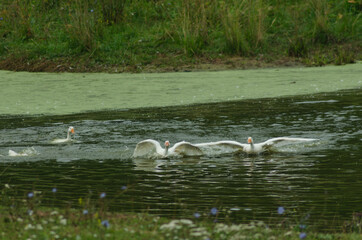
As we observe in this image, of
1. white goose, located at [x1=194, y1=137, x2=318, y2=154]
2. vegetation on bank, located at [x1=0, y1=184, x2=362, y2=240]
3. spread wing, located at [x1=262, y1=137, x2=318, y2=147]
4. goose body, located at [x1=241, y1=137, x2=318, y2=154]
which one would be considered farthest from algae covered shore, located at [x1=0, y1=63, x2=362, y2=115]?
vegetation on bank, located at [x1=0, y1=184, x2=362, y2=240]

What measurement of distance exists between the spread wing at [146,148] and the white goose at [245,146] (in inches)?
19.7

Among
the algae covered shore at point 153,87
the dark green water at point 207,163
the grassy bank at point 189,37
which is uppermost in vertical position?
the grassy bank at point 189,37

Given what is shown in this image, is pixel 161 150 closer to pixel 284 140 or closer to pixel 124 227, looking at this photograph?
pixel 284 140

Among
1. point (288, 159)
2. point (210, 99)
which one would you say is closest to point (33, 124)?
point (210, 99)

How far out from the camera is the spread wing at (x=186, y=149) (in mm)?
8818

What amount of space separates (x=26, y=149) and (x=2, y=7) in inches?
510

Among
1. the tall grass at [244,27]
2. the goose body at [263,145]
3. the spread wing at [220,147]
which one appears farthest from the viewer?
the tall grass at [244,27]

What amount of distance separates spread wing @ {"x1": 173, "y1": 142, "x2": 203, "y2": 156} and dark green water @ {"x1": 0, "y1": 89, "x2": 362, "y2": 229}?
10cm

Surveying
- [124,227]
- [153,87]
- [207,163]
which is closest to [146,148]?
[207,163]

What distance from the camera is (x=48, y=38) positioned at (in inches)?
762

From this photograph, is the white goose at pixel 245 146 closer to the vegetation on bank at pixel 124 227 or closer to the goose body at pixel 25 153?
the goose body at pixel 25 153

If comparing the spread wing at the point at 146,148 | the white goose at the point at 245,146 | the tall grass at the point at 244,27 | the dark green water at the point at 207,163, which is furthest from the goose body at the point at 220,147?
the tall grass at the point at 244,27

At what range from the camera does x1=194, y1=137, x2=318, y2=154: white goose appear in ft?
29.0

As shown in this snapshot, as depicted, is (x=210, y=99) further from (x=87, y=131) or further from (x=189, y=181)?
(x=189, y=181)
